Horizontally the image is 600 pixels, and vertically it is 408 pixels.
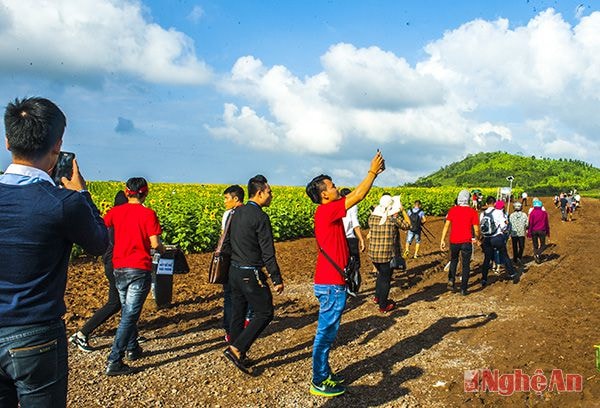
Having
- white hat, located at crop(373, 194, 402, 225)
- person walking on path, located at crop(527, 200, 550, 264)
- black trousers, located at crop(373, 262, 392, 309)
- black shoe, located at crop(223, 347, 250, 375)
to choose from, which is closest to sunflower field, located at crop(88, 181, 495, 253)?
white hat, located at crop(373, 194, 402, 225)

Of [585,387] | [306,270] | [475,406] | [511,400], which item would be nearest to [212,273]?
[475,406]

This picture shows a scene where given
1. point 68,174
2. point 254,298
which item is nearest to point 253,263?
point 254,298

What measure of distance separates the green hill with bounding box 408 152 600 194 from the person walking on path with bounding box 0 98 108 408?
78647mm

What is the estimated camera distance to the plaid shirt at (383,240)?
827 cm

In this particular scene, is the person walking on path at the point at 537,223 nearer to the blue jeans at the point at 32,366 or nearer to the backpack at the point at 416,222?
the backpack at the point at 416,222

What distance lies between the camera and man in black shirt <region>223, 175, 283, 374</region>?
5375mm

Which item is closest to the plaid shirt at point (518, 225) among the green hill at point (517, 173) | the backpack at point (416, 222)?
the backpack at point (416, 222)

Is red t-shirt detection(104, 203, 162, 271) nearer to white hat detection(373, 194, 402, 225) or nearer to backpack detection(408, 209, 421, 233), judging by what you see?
white hat detection(373, 194, 402, 225)

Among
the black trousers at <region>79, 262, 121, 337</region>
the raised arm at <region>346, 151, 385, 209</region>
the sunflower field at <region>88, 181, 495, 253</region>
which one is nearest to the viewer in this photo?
the raised arm at <region>346, 151, 385, 209</region>

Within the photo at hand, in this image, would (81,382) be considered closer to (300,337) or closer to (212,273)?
(212,273)

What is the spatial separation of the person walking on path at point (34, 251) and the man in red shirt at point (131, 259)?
124 inches

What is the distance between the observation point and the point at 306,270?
13.3 meters

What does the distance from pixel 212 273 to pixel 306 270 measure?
768cm

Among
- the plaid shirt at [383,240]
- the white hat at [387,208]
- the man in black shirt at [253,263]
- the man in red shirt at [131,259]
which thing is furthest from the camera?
the white hat at [387,208]
